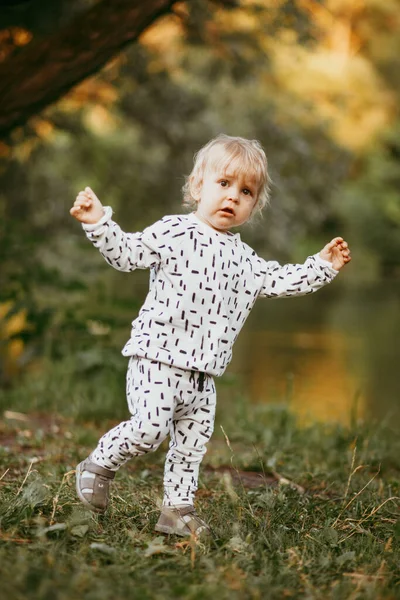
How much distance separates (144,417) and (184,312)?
0.36m

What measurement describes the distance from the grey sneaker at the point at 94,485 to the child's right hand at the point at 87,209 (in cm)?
83

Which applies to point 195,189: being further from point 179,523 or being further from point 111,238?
point 179,523

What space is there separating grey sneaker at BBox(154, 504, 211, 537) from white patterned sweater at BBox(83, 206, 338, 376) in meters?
0.47

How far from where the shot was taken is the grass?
230cm

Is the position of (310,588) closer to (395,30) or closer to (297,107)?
(297,107)

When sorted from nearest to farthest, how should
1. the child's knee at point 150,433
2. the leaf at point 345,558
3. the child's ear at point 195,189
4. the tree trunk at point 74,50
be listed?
the leaf at point 345,558
the child's knee at point 150,433
the child's ear at point 195,189
the tree trunk at point 74,50

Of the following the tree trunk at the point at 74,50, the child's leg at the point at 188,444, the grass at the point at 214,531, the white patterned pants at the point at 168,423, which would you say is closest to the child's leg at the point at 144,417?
the white patterned pants at the point at 168,423

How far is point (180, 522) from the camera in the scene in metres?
2.91

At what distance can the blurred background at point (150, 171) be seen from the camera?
4855mm

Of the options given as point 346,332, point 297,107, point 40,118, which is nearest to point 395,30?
point 297,107

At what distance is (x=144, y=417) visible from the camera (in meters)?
2.91

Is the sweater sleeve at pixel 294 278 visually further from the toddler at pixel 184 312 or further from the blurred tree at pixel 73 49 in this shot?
the blurred tree at pixel 73 49

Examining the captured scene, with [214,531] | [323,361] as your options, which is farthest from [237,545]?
[323,361]

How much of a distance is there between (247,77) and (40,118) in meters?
3.24
